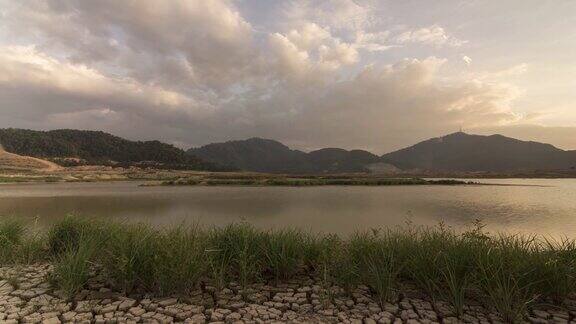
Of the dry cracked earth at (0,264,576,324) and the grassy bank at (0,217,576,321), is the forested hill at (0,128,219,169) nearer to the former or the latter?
the grassy bank at (0,217,576,321)

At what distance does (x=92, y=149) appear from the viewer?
13288cm

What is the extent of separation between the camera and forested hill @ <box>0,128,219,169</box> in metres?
122

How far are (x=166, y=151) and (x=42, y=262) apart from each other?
5410 inches

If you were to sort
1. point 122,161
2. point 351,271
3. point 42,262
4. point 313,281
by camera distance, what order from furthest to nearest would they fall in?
point 122,161, point 42,262, point 313,281, point 351,271

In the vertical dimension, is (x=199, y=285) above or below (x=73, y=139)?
below

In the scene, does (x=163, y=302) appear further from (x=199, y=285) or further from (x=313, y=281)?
(x=313, y=281)

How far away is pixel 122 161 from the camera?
419 feet

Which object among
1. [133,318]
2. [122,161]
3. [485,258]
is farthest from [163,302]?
[122,161]

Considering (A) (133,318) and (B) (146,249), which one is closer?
(A) (133,318)

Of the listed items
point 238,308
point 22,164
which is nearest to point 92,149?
point 22,164

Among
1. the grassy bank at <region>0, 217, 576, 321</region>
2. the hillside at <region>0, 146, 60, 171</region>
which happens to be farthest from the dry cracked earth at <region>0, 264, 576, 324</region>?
the hillside at <region>0, 146, 60, 171</region>

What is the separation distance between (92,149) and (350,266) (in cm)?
14567

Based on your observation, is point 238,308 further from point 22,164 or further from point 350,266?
point 22,164

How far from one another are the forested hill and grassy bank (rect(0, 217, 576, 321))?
394 feet
